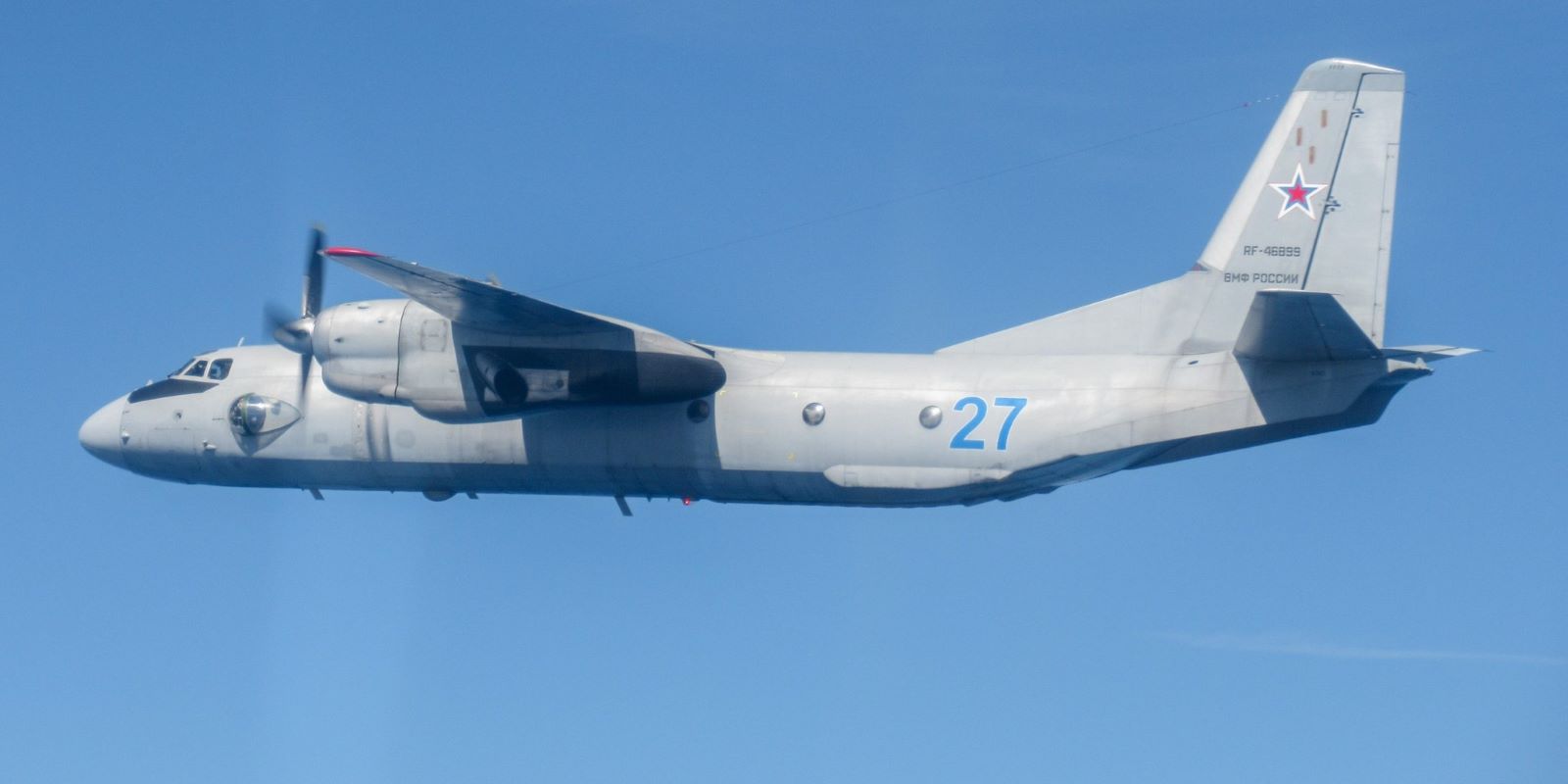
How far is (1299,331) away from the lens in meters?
17.5

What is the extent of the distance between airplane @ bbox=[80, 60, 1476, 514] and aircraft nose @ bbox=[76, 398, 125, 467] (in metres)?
Result: 3.38

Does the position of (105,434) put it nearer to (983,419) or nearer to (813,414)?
(813,414)

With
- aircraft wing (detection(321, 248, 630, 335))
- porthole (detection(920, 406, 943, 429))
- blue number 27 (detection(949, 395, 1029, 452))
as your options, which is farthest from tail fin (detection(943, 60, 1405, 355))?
aircraft wing (detection(321, 248, 630, 335))

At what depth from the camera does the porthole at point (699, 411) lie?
64.7ft

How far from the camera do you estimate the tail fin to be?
18.8 m

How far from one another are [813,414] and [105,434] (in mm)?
10135

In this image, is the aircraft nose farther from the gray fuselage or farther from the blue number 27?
the blue number 27

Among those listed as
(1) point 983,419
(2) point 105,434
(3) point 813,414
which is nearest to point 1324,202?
(1) point 983,419

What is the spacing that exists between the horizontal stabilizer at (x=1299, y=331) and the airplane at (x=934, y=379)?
0.13 ft

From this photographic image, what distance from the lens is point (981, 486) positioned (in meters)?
19.0

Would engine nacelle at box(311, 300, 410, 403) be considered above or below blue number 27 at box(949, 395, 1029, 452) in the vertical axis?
above

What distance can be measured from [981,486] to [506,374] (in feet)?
18.9

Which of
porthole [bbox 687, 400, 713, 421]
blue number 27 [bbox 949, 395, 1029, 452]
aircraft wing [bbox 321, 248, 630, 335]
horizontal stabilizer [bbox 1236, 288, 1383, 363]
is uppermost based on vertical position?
aircraft wing [bbox 321, 248, 630, 335]

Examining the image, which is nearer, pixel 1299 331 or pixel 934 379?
pixel 1299 331
